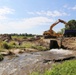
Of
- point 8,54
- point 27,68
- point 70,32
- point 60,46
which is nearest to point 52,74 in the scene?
point 27,68

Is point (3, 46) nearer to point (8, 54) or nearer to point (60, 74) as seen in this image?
point (8, 54)

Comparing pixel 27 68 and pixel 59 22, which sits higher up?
pixel 59 22

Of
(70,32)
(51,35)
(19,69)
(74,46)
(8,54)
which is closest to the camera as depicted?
(19,69)

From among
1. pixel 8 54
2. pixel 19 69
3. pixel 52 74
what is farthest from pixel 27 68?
pixel 8 54

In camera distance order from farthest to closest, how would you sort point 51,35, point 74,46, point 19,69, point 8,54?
point 51,35 < point 74,46 < point 8,54 < point 19,69

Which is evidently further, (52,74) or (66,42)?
(66,42)

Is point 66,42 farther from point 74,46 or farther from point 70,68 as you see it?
point 70,68

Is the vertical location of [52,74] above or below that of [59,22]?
below

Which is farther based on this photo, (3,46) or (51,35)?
(51,35)

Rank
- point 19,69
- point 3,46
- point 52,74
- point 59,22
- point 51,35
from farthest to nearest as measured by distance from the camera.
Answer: point 59,22 < point 51,35 < point 3,46 < point 19,69 < point 52,74

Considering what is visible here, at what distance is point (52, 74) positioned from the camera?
1101 cm

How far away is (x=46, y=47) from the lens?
99.7 feet

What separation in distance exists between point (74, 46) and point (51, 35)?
13616 mm

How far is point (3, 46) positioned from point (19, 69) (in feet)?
47.8
